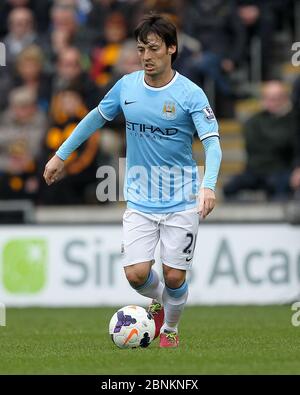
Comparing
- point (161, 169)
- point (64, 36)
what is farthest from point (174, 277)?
point (64, 36)

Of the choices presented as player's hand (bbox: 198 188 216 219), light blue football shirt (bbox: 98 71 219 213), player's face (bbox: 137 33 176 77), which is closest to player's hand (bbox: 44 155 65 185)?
light blue football shirt (bbox: 98 71 219 213)

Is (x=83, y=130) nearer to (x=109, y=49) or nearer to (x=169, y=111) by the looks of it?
(x=169, y=111)

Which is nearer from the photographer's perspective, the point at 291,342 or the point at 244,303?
the point at 291,342

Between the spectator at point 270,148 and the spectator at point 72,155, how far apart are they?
79.4 inches

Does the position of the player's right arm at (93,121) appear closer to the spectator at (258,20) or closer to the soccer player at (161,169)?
the soccer player at (161,169)

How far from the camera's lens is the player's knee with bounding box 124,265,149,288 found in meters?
9.52

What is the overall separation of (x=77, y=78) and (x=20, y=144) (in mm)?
1340

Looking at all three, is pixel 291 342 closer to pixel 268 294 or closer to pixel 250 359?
pixel 250 359

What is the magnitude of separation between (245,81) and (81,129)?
31.9ft

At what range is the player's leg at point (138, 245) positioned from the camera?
9523 mm

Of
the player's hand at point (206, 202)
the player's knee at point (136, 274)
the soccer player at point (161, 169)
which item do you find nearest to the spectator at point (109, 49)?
Result: the soccer player at point (161, 169)

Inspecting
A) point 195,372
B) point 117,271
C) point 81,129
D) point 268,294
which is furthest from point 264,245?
point 195,372

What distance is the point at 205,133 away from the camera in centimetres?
927

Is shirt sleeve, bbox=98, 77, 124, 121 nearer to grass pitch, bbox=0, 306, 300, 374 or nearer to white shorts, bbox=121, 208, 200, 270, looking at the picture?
white shorts, bbox=121, 208, 200, 270
